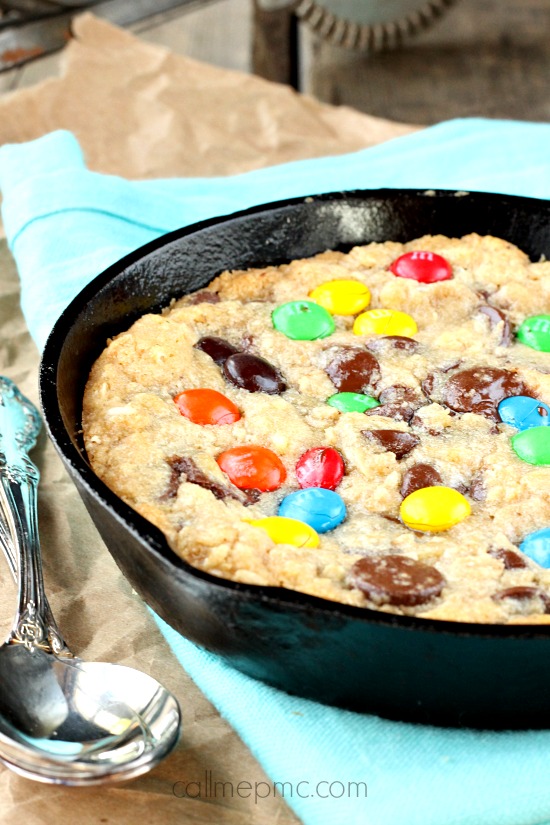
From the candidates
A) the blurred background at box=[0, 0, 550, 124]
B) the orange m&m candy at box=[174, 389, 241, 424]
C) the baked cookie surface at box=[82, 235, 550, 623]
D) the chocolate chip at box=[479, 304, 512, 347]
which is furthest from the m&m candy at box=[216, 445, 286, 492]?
the blurred background at box=[0, 0, 550, 124]

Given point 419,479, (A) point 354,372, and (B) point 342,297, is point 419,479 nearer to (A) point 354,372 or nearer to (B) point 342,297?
(A) point 354,372

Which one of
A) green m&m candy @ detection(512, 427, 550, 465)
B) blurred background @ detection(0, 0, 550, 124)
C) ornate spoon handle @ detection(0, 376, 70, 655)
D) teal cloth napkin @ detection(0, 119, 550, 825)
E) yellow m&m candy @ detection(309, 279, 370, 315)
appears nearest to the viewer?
teal cloth napkin @ detection(0, 119, 550, 825)

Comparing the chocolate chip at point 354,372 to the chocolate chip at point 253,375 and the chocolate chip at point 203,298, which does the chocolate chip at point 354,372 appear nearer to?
the chocolate chip at point 253,375

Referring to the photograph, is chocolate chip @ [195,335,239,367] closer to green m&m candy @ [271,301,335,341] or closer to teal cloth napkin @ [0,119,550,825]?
green m&m candy @ [271,301,335,341]

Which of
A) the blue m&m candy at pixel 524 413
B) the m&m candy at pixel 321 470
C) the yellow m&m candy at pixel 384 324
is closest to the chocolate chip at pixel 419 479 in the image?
the m&m candy at pixel 321 470

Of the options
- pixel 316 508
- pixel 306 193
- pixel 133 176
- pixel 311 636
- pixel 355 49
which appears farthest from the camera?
pixel 355 49

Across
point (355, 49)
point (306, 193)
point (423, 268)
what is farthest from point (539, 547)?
point (355, 49)

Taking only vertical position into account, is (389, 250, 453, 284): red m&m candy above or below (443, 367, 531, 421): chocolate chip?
above
